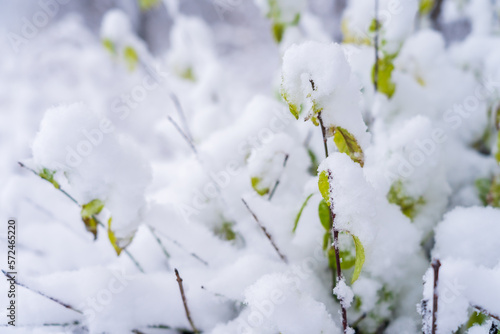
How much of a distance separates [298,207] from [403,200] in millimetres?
174

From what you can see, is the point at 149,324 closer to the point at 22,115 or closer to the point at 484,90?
the point at 484,90

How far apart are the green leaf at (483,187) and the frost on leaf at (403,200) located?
18cm

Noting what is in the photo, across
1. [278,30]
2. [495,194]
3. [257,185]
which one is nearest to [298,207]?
[257,185]

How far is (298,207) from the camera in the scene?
23.7 inches

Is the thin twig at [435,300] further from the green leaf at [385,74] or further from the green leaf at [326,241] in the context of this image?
the green leaf at [385,74]

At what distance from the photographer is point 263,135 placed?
745 mm

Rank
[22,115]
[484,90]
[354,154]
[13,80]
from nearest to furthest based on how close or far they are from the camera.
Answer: [354,154]
[484,90]
[22,115]
[13,80]

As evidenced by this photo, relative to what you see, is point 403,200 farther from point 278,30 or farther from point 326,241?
point 278,30

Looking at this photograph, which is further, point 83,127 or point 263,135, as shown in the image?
point 263,135

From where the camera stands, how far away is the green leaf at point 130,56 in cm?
134

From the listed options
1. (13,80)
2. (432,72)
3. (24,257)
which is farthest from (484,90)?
(13,80)

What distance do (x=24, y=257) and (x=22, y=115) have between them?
6.86ft

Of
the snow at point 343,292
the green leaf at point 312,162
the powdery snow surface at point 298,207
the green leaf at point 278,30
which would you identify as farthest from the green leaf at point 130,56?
the snow at point 343,292

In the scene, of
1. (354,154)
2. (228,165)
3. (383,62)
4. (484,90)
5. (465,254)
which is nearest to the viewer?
(354,154)
